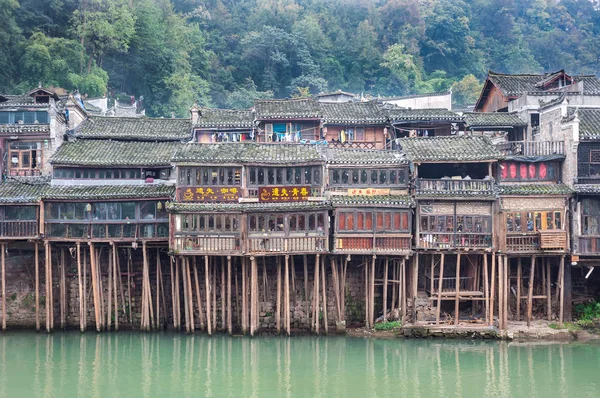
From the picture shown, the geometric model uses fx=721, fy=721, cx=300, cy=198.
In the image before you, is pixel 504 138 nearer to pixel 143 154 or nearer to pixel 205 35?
pixel 143 154

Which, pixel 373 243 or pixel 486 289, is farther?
pixel 486 289

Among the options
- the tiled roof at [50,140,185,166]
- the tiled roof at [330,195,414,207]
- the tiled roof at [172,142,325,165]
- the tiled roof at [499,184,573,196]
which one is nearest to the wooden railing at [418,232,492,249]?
the tiled roof at [330,195,414,207]

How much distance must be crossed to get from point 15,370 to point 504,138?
1064 inches

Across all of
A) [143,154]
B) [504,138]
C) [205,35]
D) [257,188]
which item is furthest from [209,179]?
[205,35]

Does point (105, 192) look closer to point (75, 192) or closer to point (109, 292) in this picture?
point (75, 192)

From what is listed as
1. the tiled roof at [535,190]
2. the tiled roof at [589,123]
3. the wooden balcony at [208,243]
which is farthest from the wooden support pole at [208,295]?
the tiled roof at [589,123]

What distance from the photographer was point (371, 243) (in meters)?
33.9

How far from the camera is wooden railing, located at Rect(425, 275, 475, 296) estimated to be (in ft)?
115

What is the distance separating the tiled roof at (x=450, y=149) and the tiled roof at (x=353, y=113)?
4901 mm

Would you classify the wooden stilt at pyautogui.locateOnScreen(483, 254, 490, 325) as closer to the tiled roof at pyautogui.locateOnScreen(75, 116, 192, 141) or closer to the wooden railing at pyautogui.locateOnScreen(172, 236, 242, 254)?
the wooden railing at pyautogui.locateOnScreen(172, 236, 242, 254)

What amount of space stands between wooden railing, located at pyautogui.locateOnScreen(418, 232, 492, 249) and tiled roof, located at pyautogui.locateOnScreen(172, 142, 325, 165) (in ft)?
20.4

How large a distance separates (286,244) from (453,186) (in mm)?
8382

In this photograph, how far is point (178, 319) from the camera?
35406 mm

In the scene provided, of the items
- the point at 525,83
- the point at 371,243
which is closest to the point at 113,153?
the point at 371,243
